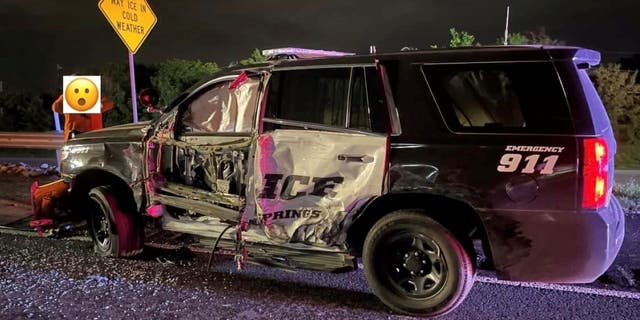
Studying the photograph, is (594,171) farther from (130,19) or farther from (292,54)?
(130,19)

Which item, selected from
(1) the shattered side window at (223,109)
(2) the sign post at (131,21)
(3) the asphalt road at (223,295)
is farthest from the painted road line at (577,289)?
(2) the sign post at (131,21)

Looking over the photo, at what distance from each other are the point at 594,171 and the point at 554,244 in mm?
526

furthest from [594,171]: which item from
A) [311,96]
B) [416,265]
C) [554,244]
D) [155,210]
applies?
[155,210]

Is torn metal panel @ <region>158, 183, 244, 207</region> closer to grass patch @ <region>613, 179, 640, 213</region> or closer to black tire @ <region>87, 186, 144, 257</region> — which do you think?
black tire @ <region>87, 186, 144, 257</region>

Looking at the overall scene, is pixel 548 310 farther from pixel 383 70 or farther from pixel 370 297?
pixel 383 70

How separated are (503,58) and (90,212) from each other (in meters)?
4.33

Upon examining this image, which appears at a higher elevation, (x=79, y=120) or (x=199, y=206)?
(x=79, y=120)

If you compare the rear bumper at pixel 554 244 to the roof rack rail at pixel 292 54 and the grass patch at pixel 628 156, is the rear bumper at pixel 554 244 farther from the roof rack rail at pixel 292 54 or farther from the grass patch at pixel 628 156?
the grass patch at pixel 628 156

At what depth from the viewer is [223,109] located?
524 cm

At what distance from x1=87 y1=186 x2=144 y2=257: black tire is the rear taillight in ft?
13.2

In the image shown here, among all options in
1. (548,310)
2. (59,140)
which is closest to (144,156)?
(548,310)

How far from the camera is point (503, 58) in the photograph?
158 inches

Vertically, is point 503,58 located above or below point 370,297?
above

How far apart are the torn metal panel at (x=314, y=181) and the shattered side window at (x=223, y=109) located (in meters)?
0.38
